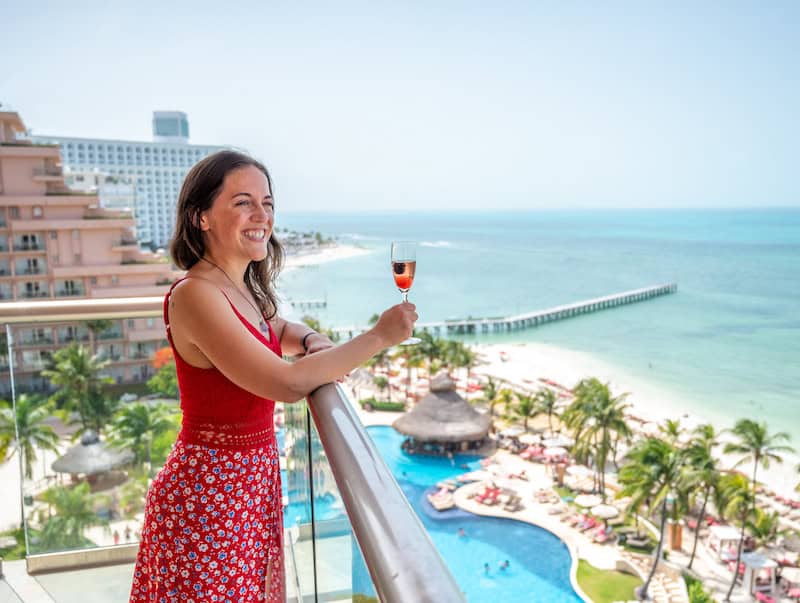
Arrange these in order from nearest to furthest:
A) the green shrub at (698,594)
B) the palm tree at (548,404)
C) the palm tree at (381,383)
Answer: the green shrub at (698,594), the palm tree at (548,404), the palm tree at (381,383)

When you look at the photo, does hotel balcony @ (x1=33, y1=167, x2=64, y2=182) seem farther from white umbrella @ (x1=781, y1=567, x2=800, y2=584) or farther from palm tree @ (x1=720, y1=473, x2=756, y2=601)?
white umbrella @ (x1=781, y1=567, x2=800, y2=584)

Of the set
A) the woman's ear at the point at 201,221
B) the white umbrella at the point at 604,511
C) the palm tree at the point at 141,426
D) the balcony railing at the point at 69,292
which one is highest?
the woman's ear at the point at 201,221

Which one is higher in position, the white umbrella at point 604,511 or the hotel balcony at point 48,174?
the hotel balcony at point 48,174

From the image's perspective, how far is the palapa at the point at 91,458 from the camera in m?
2.64

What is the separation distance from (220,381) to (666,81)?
9815 cm

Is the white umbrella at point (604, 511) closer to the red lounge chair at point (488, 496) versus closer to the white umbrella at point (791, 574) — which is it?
the red lounge chair at point (488, 496)

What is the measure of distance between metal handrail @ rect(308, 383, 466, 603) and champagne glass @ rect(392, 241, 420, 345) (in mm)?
625

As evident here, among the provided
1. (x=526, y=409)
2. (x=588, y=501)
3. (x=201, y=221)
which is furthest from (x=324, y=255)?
(x=201, y=221)

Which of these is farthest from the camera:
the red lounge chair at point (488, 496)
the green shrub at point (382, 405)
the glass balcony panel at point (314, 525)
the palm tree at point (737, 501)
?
the green shrub at point (382, 405)

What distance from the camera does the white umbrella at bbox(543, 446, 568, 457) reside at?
21.3 metres

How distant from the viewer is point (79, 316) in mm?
2574

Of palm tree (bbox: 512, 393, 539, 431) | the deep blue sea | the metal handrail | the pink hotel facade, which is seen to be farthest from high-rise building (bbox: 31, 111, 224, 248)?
the metal handrail

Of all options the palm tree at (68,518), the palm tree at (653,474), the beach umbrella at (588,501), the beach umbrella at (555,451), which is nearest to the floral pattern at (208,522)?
the palm tree at (68,518)

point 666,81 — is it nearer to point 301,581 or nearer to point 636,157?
point 636,157
